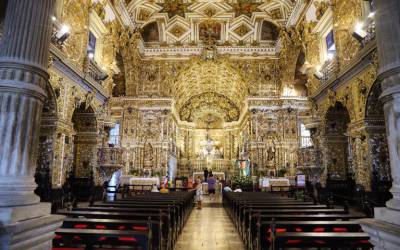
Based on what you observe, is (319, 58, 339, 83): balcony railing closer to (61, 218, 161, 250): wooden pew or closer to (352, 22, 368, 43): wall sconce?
(352, 22, 368, 43): wall sconce

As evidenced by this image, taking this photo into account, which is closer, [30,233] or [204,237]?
[30,233]

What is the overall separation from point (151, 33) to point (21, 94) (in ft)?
63.8

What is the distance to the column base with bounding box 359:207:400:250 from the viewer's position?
122 inches

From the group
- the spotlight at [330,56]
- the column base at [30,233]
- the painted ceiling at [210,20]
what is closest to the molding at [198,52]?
the painted ceiling at [210,20]

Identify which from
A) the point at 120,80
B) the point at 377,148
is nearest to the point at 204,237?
the point at 377,148

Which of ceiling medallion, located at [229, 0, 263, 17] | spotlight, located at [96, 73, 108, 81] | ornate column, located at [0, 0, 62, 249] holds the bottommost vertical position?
ornate column, located at [0, 0, 62, 249]

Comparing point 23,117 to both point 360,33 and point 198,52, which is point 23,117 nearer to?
point 360,33

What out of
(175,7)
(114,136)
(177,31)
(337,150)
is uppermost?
(175,7)

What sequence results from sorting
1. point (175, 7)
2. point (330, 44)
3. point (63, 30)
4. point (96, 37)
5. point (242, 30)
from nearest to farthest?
1. point (63, 30)
2. point (330, 44)
3. point (96, 37)
4. point (175, 7)
5. point (242, 30)

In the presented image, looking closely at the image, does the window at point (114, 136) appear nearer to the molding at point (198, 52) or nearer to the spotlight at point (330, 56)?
the molding at point (198, 52)

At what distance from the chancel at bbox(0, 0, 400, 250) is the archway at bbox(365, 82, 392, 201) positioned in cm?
4

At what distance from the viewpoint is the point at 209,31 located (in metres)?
21.8

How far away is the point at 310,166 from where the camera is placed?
1234cm

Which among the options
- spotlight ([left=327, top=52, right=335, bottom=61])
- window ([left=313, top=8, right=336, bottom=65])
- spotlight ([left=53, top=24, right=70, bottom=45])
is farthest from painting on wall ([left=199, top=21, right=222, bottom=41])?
spotlight ([left=53, top=24, right=70, bottom=45])
